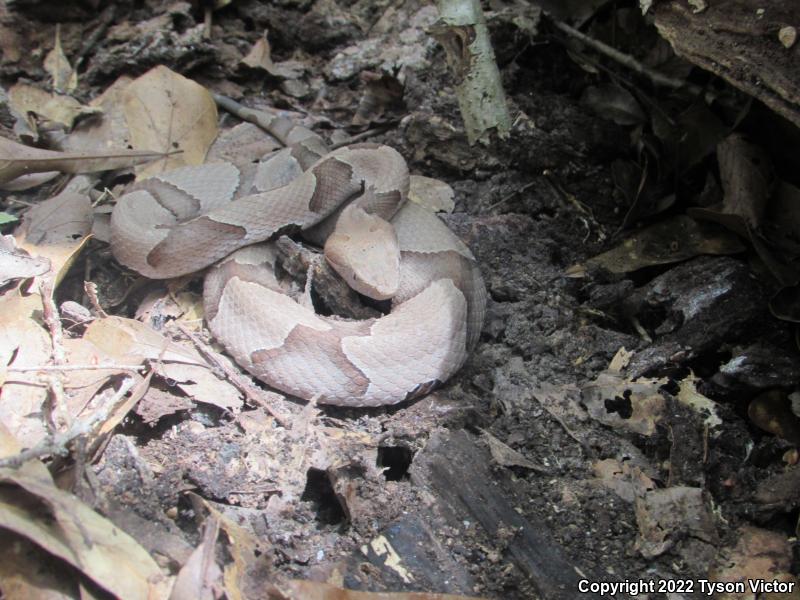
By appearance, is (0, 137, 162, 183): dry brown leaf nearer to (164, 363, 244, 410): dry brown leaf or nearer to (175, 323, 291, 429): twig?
(175, 323, 291, 429): twig

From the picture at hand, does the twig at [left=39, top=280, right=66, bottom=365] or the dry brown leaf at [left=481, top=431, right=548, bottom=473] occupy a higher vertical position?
the twig at [left=39, top=280, right=66, bottom=365]

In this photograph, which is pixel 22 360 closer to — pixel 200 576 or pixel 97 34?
pixel 200 576

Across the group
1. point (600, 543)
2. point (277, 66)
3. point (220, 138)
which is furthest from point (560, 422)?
point (277, 66)

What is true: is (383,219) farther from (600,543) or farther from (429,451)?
(600,543)

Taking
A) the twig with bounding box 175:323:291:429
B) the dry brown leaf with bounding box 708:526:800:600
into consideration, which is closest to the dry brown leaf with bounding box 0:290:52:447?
the twig with bounding box 175:323:291:429

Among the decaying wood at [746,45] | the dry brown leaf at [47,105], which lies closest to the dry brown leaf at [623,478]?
the decaying wood at [746,45]
